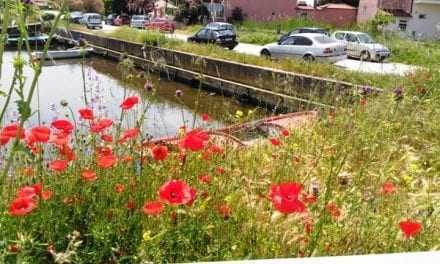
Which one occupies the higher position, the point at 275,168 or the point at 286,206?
the point at 286,206

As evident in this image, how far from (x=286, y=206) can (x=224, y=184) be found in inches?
43.5

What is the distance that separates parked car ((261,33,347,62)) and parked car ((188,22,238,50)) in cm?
574

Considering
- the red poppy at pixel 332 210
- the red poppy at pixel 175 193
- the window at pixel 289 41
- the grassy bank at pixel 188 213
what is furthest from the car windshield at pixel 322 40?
the red poppy at pixel 175 193

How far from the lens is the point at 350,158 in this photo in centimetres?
418

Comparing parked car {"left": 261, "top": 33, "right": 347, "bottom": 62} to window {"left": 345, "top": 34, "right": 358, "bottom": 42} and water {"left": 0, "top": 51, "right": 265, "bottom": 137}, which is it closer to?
window {"left": 345, "top": 34, "right": 358, "bottom": 42}

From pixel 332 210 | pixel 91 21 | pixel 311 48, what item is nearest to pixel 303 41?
pixel 311 48

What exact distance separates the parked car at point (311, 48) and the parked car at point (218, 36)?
574 centimetres

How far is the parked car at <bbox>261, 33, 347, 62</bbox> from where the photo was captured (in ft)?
61.7

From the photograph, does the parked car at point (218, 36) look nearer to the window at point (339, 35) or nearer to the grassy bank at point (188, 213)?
the window at point (339, 35)

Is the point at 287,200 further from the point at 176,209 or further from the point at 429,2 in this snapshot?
the point at 429,2

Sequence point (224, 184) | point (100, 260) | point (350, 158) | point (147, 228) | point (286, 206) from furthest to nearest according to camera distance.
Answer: point (350, 158)
point (224, 184)
point (147, 228)
point (100, 260)
point (286, 206)

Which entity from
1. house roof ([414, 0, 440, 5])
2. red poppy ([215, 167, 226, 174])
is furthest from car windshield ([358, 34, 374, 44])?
red poppy ([215, 167, 226, 174])

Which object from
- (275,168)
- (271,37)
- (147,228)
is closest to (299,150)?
(275,168)

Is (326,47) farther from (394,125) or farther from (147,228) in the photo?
(147,228)
